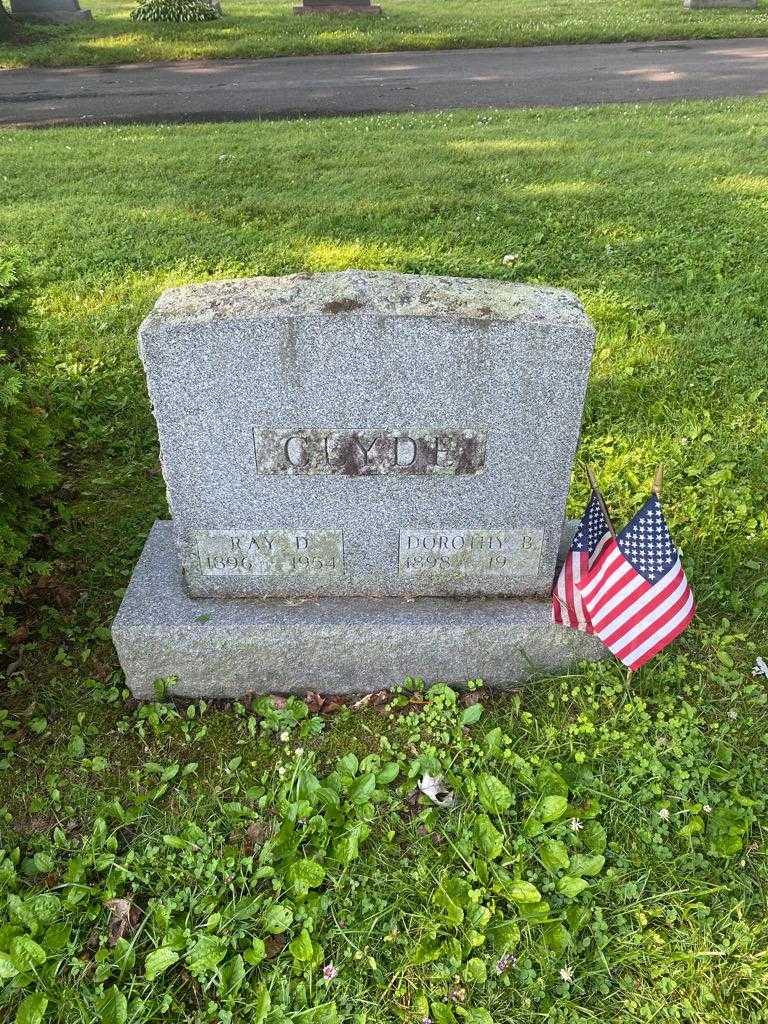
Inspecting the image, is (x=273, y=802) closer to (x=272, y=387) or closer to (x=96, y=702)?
(x=96, y=702)

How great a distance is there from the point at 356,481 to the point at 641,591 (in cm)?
113

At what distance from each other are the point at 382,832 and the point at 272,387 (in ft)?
5.30

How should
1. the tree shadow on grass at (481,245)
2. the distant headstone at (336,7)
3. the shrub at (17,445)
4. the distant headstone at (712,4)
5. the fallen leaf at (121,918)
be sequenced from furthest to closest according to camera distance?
1. the distant headstone at (336,7)
2. the distant headstone at (712,4)
3. the tree shadow on grass at (481,245)
4. the shrub at (17,445)
5. the fallen leaf at (121,918)

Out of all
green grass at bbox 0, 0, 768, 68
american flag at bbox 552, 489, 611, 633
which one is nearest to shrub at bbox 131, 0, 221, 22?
green grass at bbox 0, 0, 768, 68

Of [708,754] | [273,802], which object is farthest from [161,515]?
[708,754]

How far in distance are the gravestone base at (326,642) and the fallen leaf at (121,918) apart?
0.92 metres

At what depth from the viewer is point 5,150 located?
9000 mm

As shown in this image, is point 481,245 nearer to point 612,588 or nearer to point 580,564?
point 580,564

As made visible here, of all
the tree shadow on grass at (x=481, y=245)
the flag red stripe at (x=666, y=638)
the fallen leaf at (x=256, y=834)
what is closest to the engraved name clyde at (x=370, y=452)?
the flag red stripe at (x=666, y=638)

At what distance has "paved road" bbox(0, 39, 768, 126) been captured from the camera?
11195 millimetres

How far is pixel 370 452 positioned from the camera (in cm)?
289

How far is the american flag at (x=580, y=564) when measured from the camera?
3.10 meters

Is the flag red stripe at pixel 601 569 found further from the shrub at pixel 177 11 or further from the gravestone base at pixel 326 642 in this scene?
the shrub at pixel 177 11

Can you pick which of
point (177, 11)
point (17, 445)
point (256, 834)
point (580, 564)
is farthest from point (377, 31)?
point (256, 834)
